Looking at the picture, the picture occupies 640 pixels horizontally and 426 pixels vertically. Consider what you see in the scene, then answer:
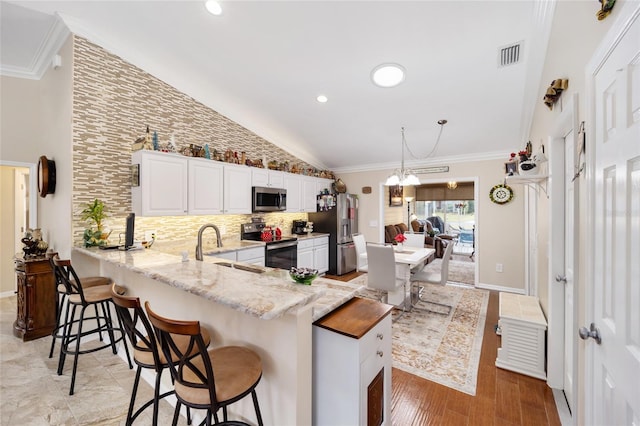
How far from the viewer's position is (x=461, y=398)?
6.61 ft

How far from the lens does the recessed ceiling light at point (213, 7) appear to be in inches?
95.6

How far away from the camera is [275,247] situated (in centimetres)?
434

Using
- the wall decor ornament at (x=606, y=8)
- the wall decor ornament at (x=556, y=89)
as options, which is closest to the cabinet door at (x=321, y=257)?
the wall decor ornament at (x=556, y=89)

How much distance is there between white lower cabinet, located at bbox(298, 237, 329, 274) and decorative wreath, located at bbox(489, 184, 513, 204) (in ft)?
10.7

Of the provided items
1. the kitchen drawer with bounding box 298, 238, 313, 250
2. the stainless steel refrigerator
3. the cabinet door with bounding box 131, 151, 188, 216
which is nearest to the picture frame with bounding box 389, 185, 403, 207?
the stainless steel refrigerator

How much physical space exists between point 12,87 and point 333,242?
5.44 meters

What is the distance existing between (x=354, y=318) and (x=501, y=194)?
4524 millimetres

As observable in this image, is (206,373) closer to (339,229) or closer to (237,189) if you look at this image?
(237,189)

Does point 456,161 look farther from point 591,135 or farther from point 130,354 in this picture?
point 130,354

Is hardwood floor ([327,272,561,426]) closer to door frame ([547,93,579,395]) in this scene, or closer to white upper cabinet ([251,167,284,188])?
door frame ([547,93,579,395])

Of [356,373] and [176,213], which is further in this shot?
[176,213]

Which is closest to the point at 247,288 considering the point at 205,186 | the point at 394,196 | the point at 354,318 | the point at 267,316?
the point at 267,316


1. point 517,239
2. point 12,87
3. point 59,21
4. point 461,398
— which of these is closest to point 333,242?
point 517,239

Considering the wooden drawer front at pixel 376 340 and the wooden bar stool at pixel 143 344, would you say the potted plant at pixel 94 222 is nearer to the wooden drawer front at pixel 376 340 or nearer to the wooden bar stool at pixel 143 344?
the wooden bar stool at pixel 143 344
